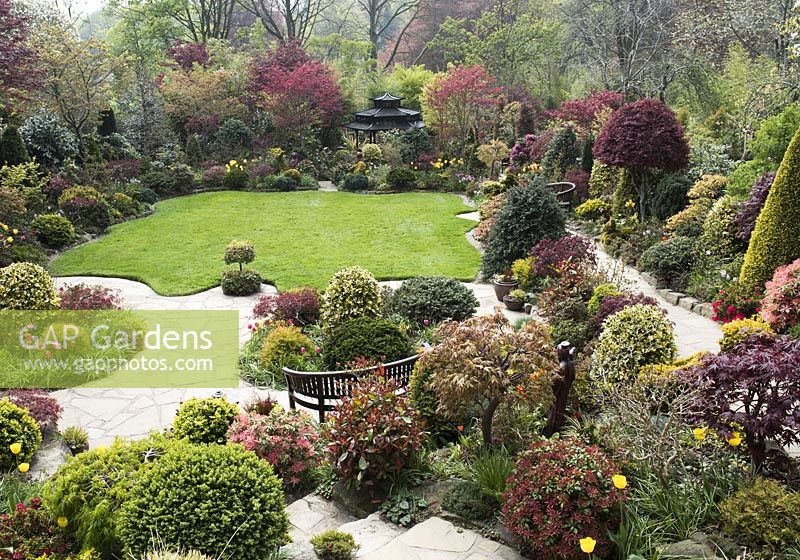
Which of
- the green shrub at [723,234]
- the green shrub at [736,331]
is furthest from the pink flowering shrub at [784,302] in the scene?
the green shrub at [723,234]

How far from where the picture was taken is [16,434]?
574cm

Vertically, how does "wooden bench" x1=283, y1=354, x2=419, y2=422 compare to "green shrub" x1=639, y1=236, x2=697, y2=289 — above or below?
below

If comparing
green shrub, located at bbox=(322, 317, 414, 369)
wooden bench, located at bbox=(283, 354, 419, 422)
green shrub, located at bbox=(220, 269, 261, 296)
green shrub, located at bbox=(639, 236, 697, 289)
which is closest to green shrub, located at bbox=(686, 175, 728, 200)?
green shrub, located at bbox=(639, 236, 697, 289)

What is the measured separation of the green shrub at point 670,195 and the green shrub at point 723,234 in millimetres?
1799

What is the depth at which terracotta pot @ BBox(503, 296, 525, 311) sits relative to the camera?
1027 centimetres

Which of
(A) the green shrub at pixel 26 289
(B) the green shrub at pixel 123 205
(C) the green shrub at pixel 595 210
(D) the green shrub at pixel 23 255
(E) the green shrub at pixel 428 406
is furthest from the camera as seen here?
(B) the green shrub at pixel 123 205

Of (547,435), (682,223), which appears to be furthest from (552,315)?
(682,223)

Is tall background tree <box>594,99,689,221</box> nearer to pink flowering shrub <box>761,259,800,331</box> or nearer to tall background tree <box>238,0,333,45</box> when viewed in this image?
pink flowering shrub <box>761,259,800,331</box>

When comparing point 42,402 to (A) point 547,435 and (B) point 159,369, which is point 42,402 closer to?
(B) point 159,369

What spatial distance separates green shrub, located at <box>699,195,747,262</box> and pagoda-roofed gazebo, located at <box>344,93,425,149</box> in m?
14.1

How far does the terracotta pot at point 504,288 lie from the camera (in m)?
10.7

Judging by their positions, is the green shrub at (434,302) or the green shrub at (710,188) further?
the green shrub at (710,188)

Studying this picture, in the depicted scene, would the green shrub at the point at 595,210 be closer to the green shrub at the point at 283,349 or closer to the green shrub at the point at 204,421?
the green shrub at the point at 283,349

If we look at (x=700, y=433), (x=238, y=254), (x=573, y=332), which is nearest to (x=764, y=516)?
(x=700, y=433)
